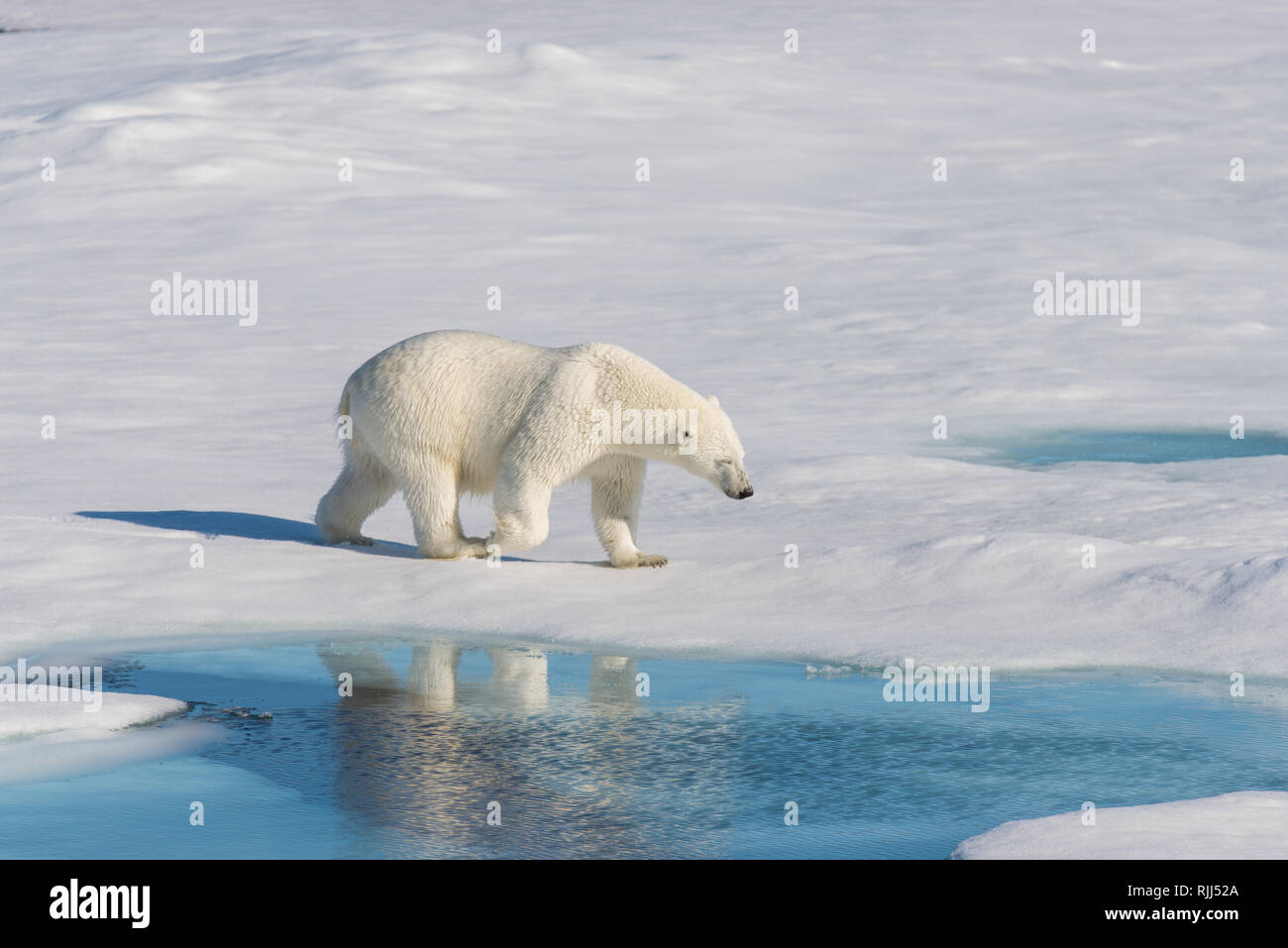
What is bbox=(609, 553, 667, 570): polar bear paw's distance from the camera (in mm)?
6910

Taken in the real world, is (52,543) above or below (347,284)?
below

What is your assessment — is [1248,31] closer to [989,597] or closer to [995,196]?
[995,196]

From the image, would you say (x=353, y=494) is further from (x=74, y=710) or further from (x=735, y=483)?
(x=74, y=710)

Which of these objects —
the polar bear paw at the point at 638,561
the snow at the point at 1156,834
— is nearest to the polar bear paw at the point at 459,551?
the polar bear paw at the point at 638,561

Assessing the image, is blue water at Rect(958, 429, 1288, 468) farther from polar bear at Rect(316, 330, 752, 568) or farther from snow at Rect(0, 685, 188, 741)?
snow at Rect(0, 685, 188, 741)

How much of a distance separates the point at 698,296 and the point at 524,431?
9.46 m

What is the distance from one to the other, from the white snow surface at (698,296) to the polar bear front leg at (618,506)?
0.40 feet

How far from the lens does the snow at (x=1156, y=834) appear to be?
3680mm

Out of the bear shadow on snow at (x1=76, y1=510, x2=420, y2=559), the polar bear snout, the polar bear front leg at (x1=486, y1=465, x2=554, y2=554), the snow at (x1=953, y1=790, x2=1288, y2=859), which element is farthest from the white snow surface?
the snow at (x1=953, y1=790, x2=1288, y2=859)

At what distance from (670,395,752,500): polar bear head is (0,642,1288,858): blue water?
1.31 metres

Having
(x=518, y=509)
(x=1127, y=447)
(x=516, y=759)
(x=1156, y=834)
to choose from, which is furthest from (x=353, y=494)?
(x=1127, y=447)

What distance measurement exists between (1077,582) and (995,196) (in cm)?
1494
